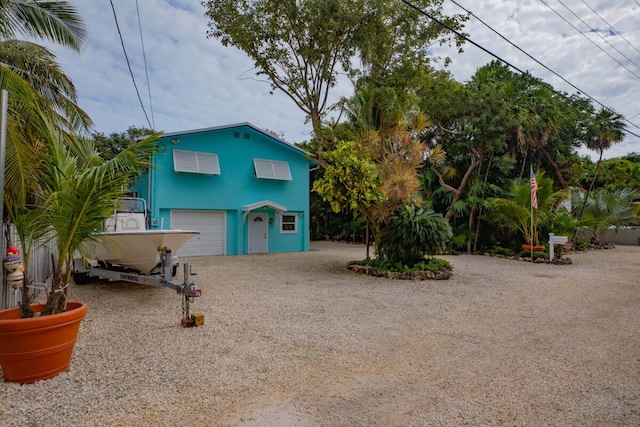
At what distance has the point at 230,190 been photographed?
49.4ft

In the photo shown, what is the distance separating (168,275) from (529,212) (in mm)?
13559

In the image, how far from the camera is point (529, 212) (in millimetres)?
14094

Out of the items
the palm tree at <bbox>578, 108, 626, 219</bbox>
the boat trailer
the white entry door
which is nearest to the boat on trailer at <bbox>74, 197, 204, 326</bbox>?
the boat trailer

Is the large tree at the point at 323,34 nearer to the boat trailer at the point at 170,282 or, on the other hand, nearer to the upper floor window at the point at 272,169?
the upper floor window at the point at 272,169

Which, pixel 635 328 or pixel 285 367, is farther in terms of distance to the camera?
pixel 635 328

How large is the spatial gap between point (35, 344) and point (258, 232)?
12.9 metres

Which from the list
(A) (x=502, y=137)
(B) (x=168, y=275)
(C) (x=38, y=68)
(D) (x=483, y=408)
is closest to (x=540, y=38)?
(A) (x=502, y=137)

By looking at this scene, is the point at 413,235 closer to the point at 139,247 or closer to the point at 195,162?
the point at 139,247

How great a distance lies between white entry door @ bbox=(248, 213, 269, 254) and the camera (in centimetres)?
1580

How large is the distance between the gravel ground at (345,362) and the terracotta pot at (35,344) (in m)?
0.13

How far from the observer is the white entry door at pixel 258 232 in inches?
622

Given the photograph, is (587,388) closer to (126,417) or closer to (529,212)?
(126,417)

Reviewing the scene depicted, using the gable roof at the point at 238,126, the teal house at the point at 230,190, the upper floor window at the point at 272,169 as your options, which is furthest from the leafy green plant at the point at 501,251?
the upper floor window at the point at 272,169

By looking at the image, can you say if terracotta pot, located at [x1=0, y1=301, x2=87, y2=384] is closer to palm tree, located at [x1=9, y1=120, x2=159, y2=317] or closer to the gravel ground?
the gravel ground
